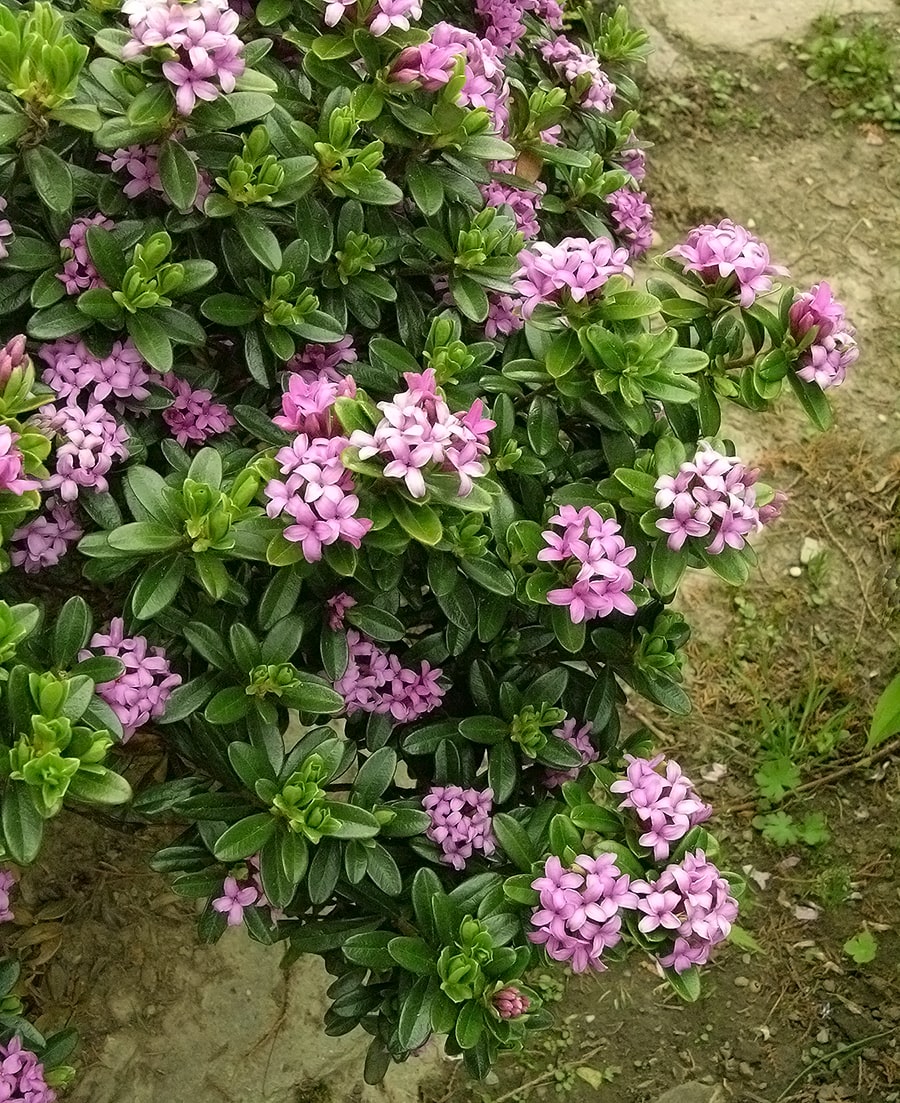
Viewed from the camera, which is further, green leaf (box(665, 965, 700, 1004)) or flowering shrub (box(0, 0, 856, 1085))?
green leaf (box(665, 965, 700, 1004))

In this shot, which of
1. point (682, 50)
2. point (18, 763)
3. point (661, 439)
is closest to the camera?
point (18, 763)

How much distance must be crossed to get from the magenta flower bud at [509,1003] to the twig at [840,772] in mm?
1581

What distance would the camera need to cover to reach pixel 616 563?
1.60m

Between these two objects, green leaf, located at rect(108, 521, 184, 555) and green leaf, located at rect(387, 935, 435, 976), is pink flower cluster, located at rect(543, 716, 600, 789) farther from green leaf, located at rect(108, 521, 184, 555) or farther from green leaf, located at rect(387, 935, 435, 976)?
green leaf, located at rect(108, 521, 184, 555)

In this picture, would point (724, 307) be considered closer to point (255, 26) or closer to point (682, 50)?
point (255, 26)

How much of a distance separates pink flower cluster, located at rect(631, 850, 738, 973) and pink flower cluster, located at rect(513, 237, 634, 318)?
0.91m

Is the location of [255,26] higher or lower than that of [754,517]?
higher

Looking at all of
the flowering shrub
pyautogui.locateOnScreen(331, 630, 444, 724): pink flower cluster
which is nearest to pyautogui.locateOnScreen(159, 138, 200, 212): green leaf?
the flowering shrub

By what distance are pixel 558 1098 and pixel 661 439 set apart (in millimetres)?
1755

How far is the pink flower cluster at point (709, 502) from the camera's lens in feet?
5.20

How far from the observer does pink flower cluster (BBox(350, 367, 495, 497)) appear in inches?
54.2

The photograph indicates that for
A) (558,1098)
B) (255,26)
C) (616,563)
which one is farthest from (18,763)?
(558,1098)

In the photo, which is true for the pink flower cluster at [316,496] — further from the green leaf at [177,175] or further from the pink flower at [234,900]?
the pink flower at [234,900]

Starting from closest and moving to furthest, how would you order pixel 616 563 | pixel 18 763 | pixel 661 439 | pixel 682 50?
pixel 18 763
pixel 616 563
pixel 661 439
pixel 682 50
